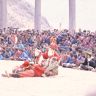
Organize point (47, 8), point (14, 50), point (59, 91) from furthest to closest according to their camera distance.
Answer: point (47, 8) < point (14, 50) < point (59, 91)

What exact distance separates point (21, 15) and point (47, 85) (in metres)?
77.9

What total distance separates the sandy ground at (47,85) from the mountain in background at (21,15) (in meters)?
64.6

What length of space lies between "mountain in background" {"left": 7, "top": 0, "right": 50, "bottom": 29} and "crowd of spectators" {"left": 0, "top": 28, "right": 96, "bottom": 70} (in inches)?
2073

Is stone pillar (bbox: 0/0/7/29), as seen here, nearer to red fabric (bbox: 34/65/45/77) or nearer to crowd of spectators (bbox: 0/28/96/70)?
crowd of spectators (bbox: 0/28/96/70)

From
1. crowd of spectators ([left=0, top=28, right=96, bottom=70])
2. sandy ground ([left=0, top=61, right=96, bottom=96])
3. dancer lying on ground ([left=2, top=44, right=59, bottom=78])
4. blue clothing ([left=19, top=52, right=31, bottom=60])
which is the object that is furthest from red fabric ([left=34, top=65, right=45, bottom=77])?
blue clothing ([left=19, top=52, right=31, bottom=60])

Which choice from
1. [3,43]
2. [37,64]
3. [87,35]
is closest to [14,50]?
[3,43]

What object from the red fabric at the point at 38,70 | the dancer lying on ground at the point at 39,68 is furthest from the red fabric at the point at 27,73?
the red fabric at the point at 38,70

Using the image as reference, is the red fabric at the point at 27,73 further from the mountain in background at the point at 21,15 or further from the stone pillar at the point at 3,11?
the mountain in background at the point at 21,15

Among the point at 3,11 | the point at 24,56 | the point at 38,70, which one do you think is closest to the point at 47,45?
the point at 24,56

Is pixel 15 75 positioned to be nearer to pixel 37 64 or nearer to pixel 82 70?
pixel 37 64

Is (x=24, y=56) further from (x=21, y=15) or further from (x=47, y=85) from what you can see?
(x=21, y=15)

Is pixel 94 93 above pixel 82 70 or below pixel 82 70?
above

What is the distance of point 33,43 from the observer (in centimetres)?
2689

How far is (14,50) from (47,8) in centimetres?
5572
